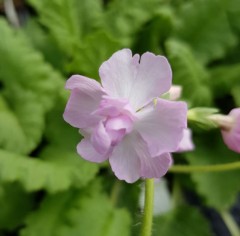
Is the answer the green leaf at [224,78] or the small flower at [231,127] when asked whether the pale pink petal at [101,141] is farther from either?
the green leaf at [224,78]

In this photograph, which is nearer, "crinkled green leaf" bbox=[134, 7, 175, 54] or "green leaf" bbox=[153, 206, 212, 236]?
"green leaf" bbox=[153, 206, 212, 236]

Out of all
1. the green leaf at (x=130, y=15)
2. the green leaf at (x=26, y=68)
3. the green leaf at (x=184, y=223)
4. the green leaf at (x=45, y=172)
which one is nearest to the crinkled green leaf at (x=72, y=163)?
the green leaf at (x=45, y=172)

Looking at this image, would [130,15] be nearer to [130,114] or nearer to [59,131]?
[59,131]

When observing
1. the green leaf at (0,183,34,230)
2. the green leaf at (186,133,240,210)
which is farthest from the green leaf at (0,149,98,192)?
the green leaf at (186,133,240,210)

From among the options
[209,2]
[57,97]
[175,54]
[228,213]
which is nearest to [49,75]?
[57,97]

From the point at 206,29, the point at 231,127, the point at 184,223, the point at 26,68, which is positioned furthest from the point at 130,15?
the point at 231,127

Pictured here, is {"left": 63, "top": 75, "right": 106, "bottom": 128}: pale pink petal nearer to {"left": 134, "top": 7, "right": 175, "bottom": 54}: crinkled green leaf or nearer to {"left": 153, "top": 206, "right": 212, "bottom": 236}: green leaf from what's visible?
{"left": 153, "top": 206, "right": 212, "bottom": 236}: green leaf
